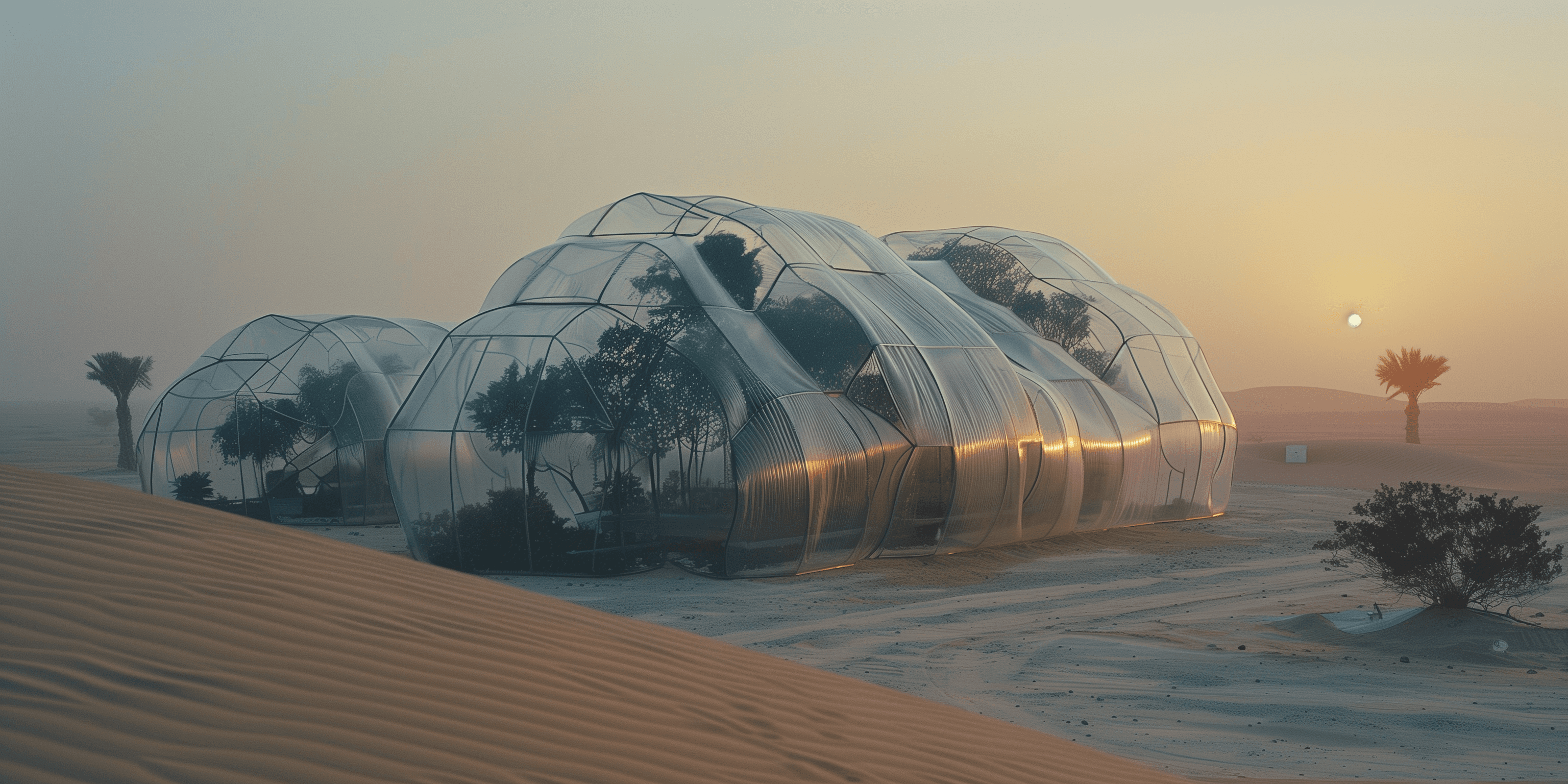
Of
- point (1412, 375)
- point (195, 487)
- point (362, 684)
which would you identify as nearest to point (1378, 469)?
Answer: point (1412, 375)

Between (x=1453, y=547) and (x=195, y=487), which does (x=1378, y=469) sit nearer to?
(x=1453, y=547)

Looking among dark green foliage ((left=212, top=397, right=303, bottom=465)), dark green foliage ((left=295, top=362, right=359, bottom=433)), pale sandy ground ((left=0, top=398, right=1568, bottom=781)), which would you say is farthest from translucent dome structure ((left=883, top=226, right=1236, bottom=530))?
dark green foliage ((left=212, top=397, right=303, bottom=465))

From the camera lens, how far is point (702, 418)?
15.1 metres

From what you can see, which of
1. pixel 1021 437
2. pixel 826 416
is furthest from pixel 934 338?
pixel 826 416

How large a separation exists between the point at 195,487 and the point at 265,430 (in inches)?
71.5

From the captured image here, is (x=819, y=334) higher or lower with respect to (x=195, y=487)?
higher

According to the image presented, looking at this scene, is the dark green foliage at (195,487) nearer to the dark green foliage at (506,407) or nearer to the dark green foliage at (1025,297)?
the dark green foliage at (506,407)

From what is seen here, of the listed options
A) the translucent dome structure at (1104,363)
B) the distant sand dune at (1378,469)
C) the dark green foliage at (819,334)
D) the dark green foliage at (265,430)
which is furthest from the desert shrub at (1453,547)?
the distant sand dune at (1378,469)

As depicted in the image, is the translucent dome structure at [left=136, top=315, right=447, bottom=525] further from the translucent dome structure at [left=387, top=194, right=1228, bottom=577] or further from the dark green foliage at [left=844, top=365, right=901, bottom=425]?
the dark green foliage at [left=844, top=365, right=901, bottom=425]

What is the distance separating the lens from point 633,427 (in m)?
15.3

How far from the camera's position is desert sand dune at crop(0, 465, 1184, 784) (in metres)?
3.56

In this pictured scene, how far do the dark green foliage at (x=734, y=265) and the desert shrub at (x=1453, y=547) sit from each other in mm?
8961

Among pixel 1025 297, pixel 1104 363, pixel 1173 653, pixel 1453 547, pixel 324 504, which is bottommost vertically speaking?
pixel 1173 653

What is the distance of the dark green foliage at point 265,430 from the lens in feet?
73.0
